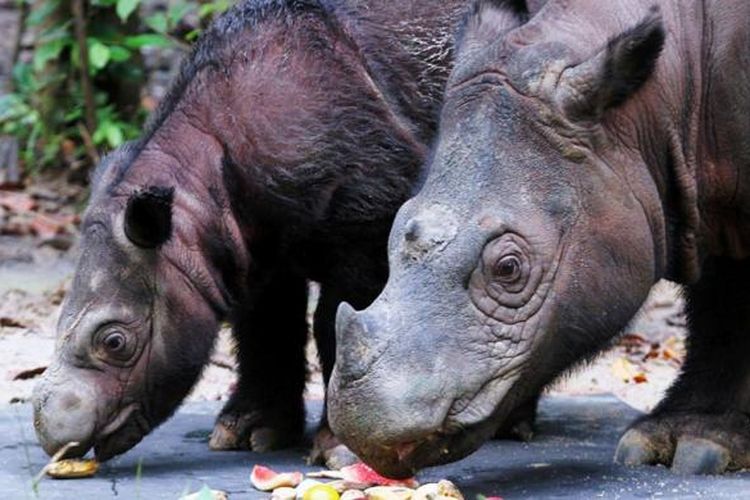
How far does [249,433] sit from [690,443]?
180cm

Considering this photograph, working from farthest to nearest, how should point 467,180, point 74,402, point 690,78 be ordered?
point 74,402
point 690,78
point 467,180

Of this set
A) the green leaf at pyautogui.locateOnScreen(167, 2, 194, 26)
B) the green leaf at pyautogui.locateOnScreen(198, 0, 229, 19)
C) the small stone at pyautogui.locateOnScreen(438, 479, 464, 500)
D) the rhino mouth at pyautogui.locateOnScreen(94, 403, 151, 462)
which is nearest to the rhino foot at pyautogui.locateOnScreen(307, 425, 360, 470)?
the rhino mouth at pyautogui.locateOnScreen(94, 403, 151, 462)

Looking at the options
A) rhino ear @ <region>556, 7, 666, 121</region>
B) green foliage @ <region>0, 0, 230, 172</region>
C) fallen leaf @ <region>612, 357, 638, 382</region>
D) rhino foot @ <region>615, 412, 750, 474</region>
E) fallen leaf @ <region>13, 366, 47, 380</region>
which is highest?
green foliage @ <region>0, 0, 230, 172</region>

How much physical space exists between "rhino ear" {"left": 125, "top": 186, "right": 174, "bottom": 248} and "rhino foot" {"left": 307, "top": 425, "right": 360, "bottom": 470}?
35.9 inches

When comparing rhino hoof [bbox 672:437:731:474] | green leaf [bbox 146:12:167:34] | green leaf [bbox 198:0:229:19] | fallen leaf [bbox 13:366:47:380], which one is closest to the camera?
rhino hoof [bbox 672:437:731:474]

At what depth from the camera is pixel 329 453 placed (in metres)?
6.27

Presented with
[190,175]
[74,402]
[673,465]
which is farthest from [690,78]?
[74,402]

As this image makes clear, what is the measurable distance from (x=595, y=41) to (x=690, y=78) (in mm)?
404

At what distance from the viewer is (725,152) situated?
18.3 ft

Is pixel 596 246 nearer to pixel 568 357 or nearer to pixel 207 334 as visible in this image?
pixel 568 357

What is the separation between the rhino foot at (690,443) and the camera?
597 cm

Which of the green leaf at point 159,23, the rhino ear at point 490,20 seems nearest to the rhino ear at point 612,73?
the rhino ear at point 490,20

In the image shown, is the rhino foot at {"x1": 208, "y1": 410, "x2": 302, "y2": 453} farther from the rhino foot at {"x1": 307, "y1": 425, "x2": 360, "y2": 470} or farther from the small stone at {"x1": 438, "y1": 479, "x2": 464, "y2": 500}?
the small stone at {"x1": 438, "y1": 479, "x2": 464, "y2": 500}

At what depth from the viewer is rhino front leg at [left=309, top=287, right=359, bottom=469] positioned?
6211mm
